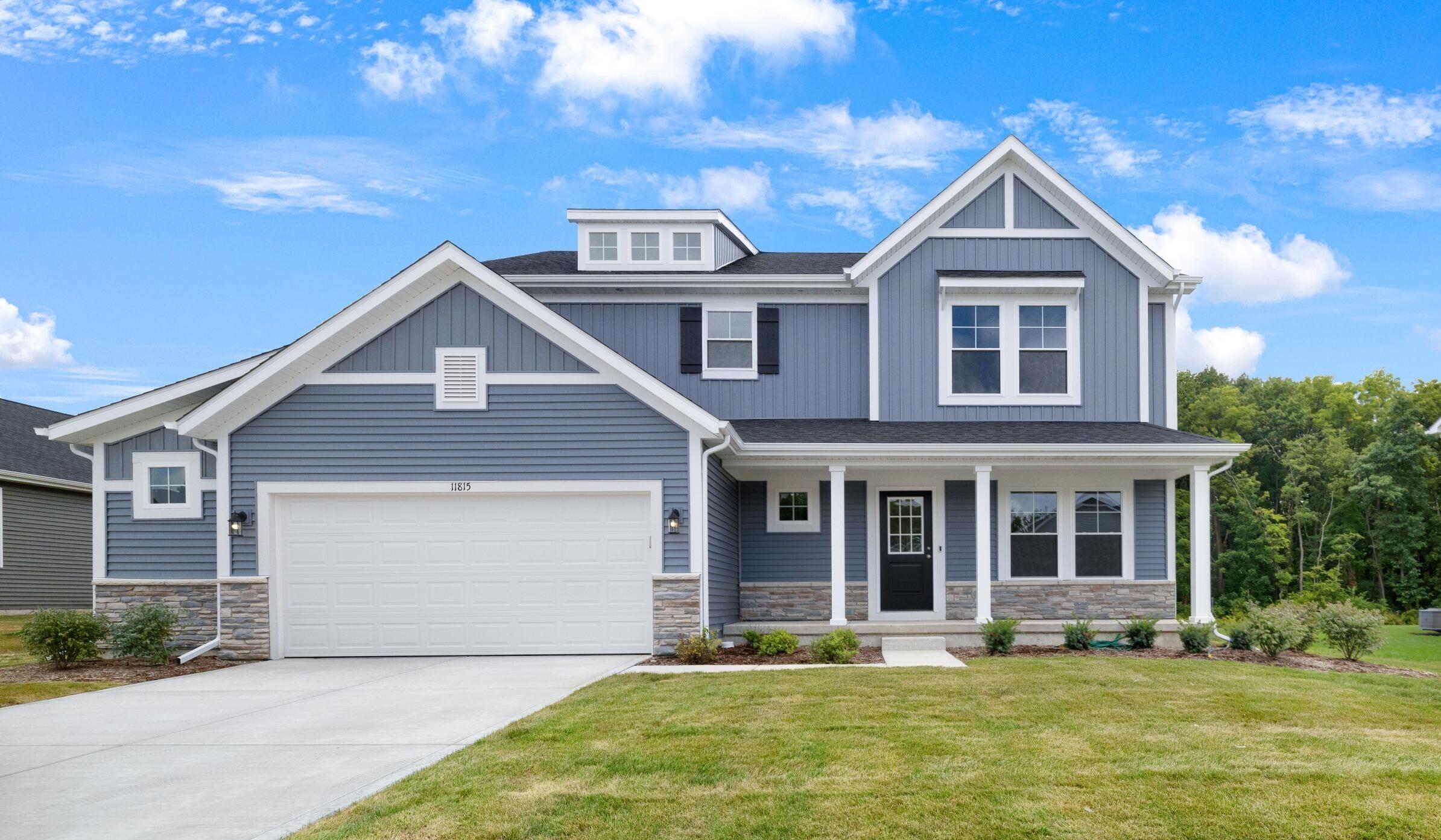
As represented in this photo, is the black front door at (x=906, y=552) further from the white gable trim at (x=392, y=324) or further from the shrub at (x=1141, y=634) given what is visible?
the white gable trim at (x=392, y=324)

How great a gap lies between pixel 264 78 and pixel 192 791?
15314 millimetres

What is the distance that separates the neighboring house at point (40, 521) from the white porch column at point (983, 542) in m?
18.4

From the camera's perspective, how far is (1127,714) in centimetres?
875

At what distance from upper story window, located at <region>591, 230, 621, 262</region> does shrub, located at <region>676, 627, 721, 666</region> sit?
7606mm

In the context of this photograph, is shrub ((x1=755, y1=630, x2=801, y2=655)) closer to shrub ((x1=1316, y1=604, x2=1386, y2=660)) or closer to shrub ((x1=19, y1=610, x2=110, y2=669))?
shrub ((x1=1316, y1=604, x2=1386, y2=660))

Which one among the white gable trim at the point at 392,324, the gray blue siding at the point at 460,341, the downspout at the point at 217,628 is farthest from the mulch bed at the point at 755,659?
the downspout at the point at 217,628

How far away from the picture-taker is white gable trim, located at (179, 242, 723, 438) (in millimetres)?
13188

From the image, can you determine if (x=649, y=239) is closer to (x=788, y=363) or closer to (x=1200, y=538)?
(x=788, y=363)

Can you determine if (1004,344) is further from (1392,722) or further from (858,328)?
(1392,722)

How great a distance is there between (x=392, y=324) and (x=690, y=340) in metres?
4.96

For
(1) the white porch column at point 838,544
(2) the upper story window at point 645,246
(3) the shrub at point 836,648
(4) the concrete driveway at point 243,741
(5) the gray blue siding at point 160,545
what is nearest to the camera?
(4) the concrete driveway at point 243,741

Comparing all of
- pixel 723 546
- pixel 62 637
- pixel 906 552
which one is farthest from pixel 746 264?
pixel 62 637

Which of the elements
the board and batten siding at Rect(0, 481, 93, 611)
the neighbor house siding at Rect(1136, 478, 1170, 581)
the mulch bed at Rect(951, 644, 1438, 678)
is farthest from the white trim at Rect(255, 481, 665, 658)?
the board and batten siding at Rect(0, 481, 93, 611)

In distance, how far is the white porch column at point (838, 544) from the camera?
14.8 metres
